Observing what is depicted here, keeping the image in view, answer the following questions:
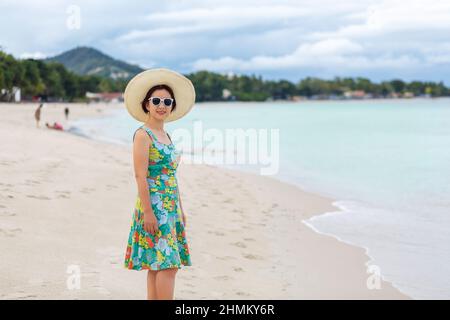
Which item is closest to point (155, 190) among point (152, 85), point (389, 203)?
point (152, 85)

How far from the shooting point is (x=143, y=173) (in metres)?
3.99

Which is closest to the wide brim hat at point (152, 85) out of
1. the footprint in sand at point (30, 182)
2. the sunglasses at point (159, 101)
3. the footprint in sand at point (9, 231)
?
the sunglasses at point (159, 101)

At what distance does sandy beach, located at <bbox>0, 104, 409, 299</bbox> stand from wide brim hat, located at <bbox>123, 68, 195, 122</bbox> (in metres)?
1.82

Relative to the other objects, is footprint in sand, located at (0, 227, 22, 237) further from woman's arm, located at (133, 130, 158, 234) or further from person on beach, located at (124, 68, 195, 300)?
woman's arm, located at (133, 130, 158, 234)

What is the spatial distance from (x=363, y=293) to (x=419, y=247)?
9.44ft

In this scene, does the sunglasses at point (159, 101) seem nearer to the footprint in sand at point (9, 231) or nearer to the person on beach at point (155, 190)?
the person on beach at point (155, 190)

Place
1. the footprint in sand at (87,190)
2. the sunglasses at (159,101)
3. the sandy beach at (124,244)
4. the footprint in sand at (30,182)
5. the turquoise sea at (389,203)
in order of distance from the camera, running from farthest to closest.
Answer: the footprint in sand at (87,190) → the footprint in sand at (30,182) → the turquoise sea at (389,203) → the sandy beach at (124,244) → the sunglasses at (159,101)

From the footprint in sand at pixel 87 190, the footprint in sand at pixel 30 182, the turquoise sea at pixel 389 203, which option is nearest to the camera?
the turquoise sea at pixel 389 203

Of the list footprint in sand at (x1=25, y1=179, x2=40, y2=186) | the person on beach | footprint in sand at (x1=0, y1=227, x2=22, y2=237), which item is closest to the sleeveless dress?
the person on beach

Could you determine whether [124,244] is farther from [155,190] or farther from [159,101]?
[159,101]

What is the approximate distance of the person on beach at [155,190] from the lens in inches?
158

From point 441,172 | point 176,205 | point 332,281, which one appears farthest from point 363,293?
point 441,172

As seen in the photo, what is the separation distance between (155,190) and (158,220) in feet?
0.71
